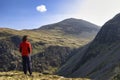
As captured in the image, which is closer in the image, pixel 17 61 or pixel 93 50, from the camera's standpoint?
pixel 93 50

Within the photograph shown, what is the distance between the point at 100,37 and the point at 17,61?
72.6 meters

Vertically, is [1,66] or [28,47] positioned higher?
[28,47]

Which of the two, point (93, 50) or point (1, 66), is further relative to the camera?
point (1, 66)

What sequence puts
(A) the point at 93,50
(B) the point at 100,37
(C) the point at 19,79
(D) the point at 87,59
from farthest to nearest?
(B) the point at 100,37 < (A) the point at 93,50 < (D) the point at 87,59 < (C) the point at 19,79

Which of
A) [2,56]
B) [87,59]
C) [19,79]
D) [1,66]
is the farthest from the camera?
[2,56]

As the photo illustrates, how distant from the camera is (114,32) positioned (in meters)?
131

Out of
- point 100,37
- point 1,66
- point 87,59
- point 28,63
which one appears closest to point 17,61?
point 1,66

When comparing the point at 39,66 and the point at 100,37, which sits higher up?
the point at 100,37

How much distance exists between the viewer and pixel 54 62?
646 ft

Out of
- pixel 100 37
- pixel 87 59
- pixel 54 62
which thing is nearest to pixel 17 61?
pixel 54 62

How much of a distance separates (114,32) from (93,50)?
14.9 metres

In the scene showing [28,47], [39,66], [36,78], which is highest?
[28,47]

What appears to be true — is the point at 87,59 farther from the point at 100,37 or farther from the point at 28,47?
the point at 28,47

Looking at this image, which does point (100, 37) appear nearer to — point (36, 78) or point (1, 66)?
point (1, 66)
